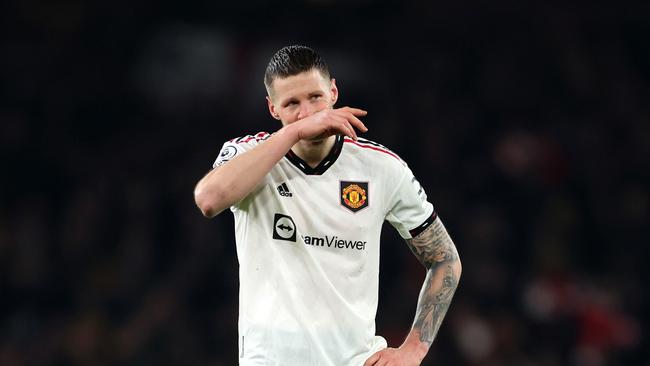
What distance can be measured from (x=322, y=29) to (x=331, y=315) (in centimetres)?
868

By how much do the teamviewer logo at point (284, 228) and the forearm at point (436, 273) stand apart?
23.9 inches

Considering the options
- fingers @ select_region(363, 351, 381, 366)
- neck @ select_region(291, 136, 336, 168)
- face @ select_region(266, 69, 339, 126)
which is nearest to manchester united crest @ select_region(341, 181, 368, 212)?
neck @ select_region(291, 136, 336, 168)

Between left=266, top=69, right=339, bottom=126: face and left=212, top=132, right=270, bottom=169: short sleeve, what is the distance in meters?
0.17

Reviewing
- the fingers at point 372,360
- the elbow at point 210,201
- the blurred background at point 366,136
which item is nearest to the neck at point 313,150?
the elbow at point 210,201

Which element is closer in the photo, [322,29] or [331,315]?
[331,315]

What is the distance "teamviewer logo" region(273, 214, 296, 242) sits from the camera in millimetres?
3570

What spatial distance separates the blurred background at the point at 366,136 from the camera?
8469 mm

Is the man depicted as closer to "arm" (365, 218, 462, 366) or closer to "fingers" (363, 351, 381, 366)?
"fingers" (363, 351, 381, 366)
